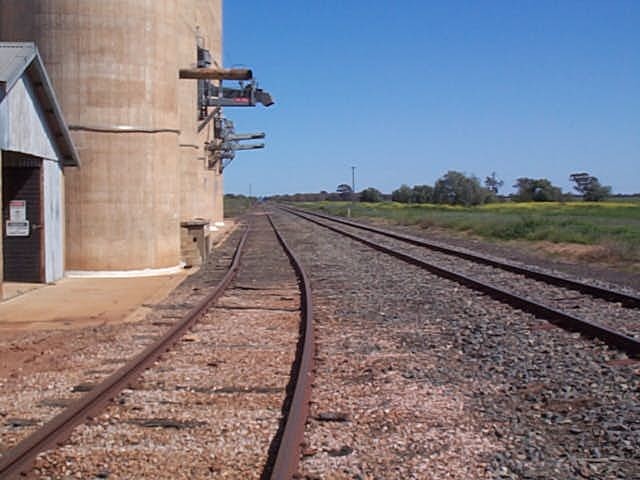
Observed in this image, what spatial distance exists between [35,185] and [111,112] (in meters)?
2.85

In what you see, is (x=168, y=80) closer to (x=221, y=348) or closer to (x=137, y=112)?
(x=137, y=112)

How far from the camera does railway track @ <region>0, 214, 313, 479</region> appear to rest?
5.38m

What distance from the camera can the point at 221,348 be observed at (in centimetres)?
977

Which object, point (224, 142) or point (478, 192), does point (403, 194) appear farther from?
point (224, 142)

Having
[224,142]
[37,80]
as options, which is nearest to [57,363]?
[37,80]

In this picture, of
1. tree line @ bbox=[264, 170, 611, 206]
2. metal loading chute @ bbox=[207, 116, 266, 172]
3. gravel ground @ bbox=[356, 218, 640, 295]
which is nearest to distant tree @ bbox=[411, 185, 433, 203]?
tree line @ bbox=[264, 170, 611, 206]

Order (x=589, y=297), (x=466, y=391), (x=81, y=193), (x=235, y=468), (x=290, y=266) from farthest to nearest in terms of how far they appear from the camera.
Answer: (x=290, y=266)
(x=81, y=193)
(x=589, y=297)
(x=466, y=391)
(x=235, y=468)

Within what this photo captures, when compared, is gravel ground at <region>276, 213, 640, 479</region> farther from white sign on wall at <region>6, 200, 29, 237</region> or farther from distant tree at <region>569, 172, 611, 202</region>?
distant tree at <region>569, 172, 611, 202</region>

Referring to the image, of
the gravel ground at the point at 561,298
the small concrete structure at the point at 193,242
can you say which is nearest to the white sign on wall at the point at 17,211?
the small concrete structure at the point at 193,242

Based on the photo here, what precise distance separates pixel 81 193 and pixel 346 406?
1354 centimetres

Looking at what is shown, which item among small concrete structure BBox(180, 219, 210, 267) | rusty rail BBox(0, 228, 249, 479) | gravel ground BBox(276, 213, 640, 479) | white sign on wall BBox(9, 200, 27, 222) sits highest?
white sign on wall BBox(9, 200, 27, 222)

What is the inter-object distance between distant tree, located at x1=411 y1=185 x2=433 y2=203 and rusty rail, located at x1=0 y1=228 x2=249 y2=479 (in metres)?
148

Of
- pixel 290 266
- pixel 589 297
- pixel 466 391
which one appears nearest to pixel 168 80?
pixel 290 266

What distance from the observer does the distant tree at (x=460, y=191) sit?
143500 millimetres
